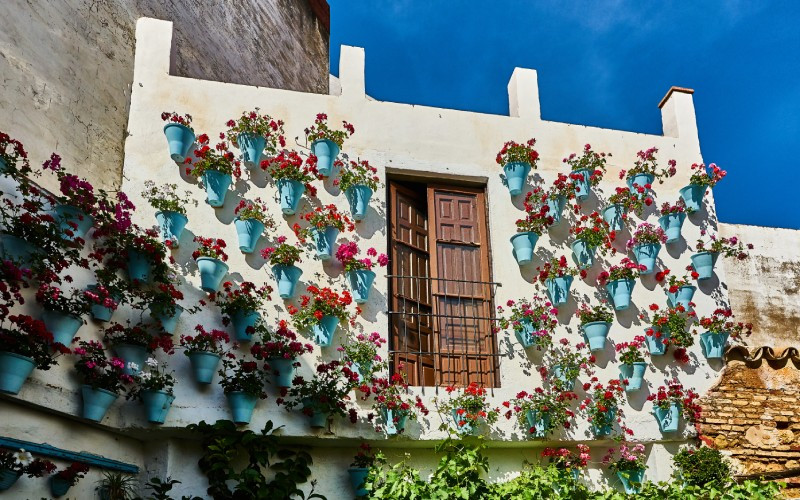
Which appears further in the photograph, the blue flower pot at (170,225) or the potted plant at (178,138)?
the potted plant at (178,138)

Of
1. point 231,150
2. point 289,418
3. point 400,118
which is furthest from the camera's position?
point 400,118

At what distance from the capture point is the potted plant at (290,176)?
7.38m

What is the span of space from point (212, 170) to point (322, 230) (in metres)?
1.11

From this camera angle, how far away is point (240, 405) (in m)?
6.49

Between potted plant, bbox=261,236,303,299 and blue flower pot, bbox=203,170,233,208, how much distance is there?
0.65 meters

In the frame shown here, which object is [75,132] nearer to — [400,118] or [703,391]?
[400,118]

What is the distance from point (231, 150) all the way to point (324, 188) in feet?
3.02

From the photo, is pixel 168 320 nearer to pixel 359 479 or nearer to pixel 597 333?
pixel 359 479

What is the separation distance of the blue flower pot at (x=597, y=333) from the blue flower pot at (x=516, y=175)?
4.83 ft

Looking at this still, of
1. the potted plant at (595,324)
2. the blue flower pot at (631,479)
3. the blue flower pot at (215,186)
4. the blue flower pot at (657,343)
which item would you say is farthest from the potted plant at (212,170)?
the blue flower pot at (631,479)

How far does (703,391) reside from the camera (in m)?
7.75

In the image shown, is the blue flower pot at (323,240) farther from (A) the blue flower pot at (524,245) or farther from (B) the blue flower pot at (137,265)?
(A) the blue flower pot at (524,245)

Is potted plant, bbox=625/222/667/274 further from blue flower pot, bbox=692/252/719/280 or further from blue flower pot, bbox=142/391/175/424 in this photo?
blue flower pot, bbox=142/391/175/424

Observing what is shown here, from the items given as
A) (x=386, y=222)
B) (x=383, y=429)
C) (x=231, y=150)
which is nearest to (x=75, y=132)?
(x=231, y=150)
